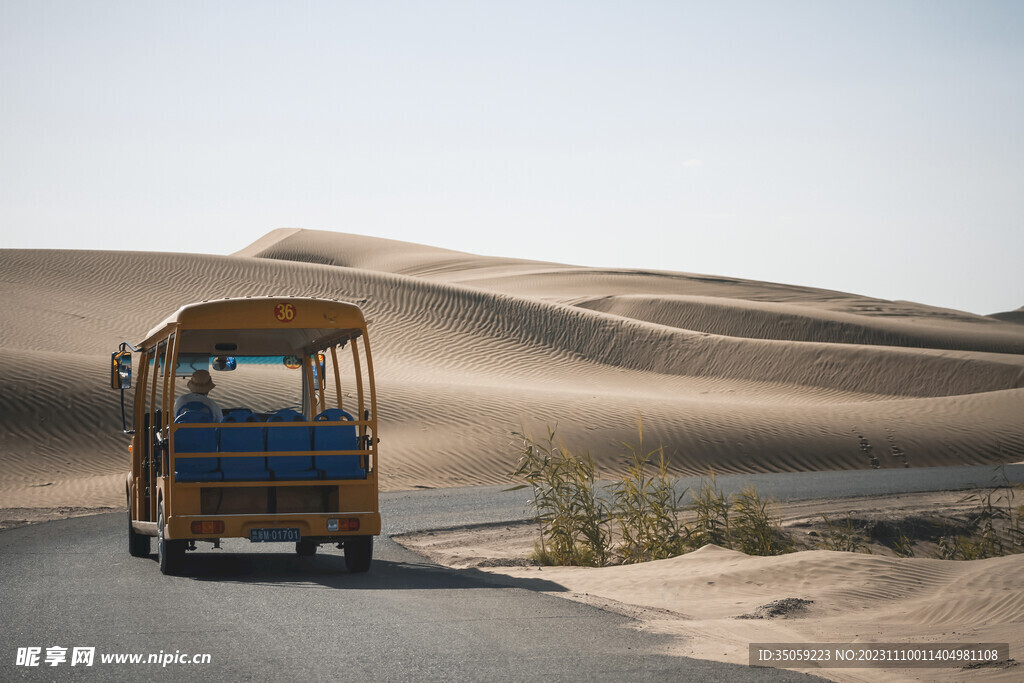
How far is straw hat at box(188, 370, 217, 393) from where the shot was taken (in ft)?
36.2

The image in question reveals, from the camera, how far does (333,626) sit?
743 centimetres

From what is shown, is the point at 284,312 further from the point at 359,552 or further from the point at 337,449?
the point at 359,552

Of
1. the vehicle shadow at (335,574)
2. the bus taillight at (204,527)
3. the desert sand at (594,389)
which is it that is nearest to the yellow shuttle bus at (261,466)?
the bus taillight at (204,527)

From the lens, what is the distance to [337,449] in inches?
397

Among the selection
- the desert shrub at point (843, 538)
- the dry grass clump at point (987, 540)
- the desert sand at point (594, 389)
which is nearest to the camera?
the desert sand at point (594, 389)

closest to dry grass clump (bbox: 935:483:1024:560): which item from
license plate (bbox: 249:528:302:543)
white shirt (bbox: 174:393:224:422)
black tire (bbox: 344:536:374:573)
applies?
black tire (bbox: 344:536:374:573)

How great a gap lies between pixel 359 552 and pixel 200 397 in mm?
2201

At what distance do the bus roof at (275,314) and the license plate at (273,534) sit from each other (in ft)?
6.16

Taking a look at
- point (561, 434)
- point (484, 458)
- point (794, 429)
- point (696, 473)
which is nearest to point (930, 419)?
point (794, 429)

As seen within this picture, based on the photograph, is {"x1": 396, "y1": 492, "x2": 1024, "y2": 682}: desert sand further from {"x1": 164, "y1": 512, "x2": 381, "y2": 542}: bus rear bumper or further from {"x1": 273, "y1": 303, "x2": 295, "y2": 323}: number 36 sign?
{"x1": 273, "y1": 303, "x2": 295, "y2": 323}: number 36 sign

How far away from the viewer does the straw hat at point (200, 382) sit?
11023 millimetres

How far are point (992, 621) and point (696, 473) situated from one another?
19479 mm

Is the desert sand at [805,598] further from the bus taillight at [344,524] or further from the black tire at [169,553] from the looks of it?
the black tire at [169,553]

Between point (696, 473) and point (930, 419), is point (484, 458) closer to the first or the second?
point (696, 473)
